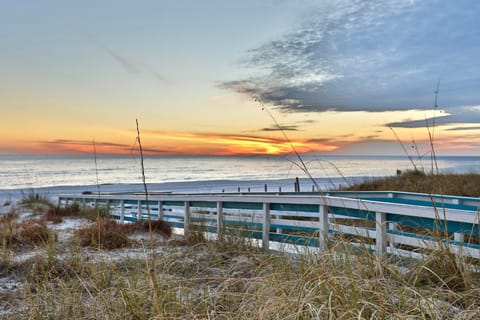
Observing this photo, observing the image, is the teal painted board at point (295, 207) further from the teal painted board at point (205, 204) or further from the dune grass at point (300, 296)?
the dune grass at point (300, 296)

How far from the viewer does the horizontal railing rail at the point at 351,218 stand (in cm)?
402

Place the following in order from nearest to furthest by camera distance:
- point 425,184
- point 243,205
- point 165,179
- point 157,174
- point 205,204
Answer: point 243,205 → point 205,204 → point 425,184 → point 165,179 → point 157,174

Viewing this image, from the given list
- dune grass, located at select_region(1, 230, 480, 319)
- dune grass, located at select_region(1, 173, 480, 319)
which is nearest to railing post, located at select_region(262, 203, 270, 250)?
dune grass, located at select_region(1, 173, 480, 319)

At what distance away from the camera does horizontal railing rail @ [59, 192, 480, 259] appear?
4.02 meters

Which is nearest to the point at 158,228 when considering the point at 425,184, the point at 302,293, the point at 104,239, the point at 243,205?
the point at 104,239

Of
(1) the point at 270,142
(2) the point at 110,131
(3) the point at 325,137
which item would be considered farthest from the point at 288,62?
(1) the point at 270,142

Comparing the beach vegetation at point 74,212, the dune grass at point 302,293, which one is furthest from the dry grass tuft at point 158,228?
the dune grass at point 302,293

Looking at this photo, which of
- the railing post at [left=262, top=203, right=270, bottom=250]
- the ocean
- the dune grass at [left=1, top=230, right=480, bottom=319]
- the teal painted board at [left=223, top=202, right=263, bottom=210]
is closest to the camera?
the dune grass at [left=1, top=230, right=480, bottom=319]

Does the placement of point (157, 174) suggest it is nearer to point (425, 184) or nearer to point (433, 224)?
point (425, 184)

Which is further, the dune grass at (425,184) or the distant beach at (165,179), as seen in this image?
the distant beach at (165,179)

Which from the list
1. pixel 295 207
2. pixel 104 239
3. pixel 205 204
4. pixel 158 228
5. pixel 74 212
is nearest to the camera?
pixel 295 207

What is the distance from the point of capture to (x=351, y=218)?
5.32 meters

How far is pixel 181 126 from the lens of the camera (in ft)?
61.8

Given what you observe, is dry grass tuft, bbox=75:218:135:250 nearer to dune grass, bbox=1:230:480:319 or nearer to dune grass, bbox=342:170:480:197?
dune grass, bbox=1:230:480:319
